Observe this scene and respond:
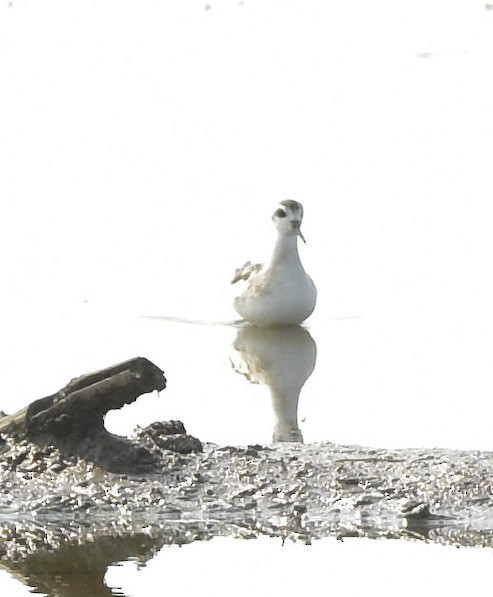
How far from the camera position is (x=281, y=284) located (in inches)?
443

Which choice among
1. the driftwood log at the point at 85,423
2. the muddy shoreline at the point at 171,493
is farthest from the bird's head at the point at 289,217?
the driftwood log at the point at 85,423

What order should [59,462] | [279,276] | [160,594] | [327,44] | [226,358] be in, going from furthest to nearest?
[327,44]
[279,276]
[226,358]
[59,462]
[160,594]

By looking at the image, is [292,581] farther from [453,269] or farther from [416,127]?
[416,127]

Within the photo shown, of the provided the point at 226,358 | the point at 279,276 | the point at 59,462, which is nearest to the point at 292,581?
the point at 59,462

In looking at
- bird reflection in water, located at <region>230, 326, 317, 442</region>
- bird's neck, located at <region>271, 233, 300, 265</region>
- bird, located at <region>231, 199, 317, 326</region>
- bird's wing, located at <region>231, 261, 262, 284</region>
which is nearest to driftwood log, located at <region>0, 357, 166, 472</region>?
bird reflection in water, located at <region>230, 326, 317, 442</region>

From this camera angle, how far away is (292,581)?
6129mm

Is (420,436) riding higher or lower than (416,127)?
lower

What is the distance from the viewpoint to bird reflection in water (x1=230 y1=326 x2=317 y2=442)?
28.1 ft

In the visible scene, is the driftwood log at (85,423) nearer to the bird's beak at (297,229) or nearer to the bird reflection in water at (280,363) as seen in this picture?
the bird reflection in water at (280,363)

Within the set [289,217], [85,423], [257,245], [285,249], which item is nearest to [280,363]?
[285,249]

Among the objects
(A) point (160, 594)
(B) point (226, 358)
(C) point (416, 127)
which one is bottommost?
(A) point (160, 594)

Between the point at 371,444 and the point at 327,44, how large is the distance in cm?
1622

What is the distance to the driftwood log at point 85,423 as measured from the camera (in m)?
6.73

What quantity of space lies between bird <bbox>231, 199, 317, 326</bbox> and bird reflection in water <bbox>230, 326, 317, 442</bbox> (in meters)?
0.10
